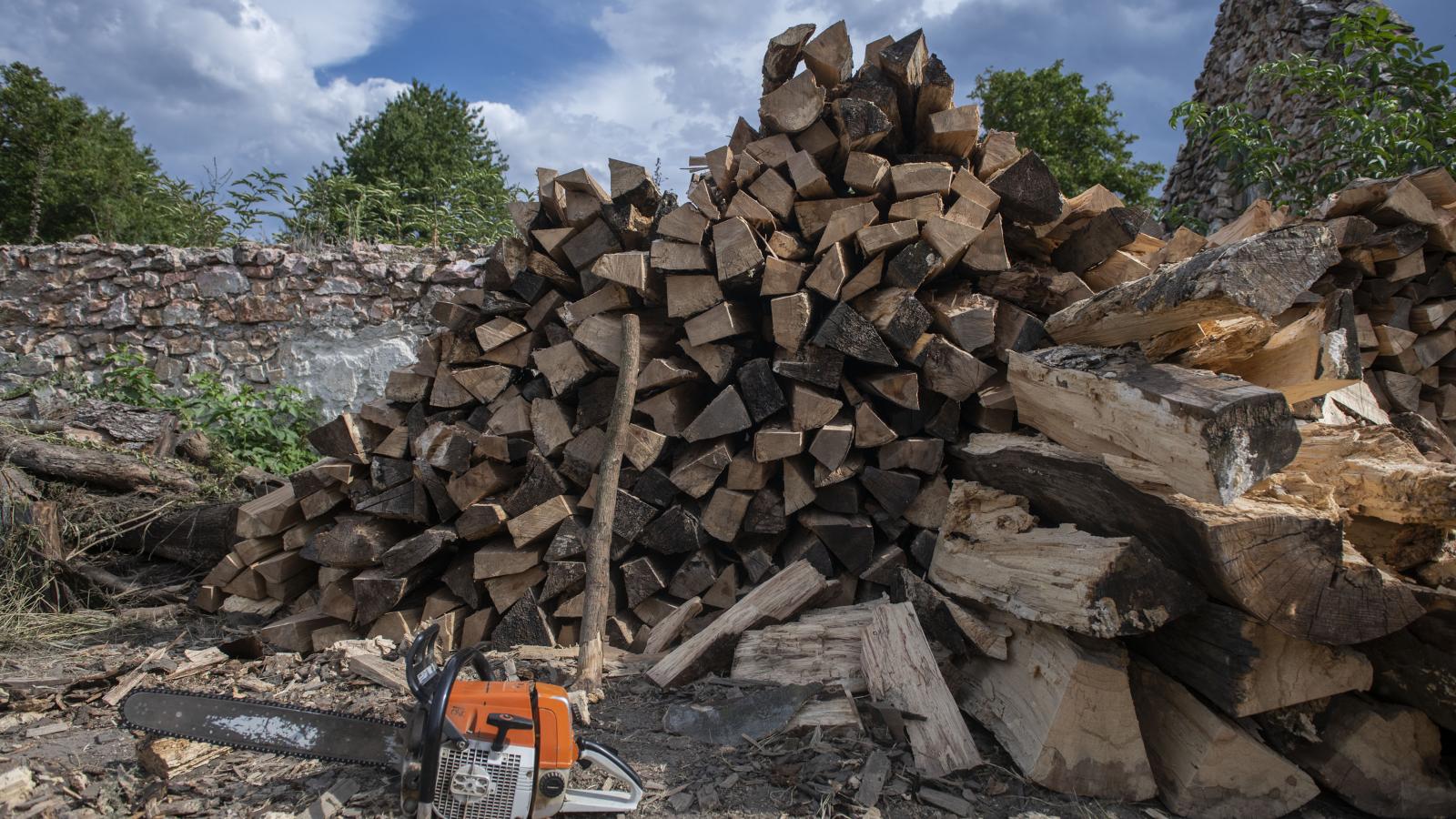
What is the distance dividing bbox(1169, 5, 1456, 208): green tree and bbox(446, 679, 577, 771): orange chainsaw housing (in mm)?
5512

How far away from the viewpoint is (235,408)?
18.3ft

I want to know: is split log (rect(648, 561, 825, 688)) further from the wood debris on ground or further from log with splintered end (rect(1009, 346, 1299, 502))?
log with splintered end (rect(1009, 346, 1299, 502))

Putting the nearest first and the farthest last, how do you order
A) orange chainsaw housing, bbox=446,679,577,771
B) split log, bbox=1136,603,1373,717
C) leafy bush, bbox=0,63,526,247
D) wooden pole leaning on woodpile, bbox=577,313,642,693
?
orange chainsaw housing, bbox=446,679,577,771 → split log, bbox=1136,603,1373,717 → wooden pole leaning on woodpile, bbox=577,313,642,693 → leafy bush, bbox=0,63,526,247

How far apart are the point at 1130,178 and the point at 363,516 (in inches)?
664

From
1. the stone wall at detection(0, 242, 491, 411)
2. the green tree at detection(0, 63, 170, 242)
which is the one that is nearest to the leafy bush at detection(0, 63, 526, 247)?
the green tree at detection(0, 63, 170, 242)

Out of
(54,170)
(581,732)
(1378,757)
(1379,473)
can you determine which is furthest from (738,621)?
(54,170)

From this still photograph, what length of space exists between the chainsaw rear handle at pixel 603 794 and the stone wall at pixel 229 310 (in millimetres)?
5015

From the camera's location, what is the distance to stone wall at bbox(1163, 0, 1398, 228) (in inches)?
274

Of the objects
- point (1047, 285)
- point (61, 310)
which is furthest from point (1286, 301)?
point (61, 310)

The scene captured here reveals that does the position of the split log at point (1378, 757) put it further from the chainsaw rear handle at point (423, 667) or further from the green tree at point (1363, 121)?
the green tree at point (1363, 121)

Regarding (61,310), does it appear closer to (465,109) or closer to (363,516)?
(363,516)

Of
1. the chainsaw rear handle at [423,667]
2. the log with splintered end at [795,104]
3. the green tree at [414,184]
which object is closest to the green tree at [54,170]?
the green tree at [414,184]

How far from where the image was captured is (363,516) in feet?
11.7

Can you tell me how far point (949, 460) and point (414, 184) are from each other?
13.5 m
